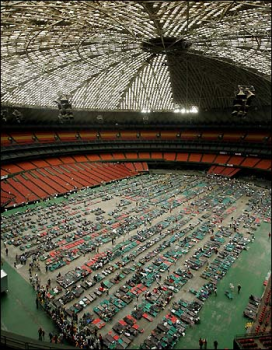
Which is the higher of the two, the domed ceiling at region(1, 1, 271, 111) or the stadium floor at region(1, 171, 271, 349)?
the domed ceiling at region(1, 1, 271, 111)

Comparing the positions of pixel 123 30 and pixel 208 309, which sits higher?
pixel 123 30

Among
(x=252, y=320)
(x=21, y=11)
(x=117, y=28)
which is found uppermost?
(x=117, y=28)

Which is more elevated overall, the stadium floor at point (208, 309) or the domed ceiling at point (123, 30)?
the domed ceiling at point (123, 30)

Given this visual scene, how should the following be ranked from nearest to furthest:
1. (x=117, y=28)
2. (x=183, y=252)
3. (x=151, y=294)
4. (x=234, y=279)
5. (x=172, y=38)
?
(x=151, y=294), (x=234, y=279), (x=183, y=252), (x=117, y=28), (x=172, y=38)

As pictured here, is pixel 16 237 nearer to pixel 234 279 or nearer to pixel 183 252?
pixel 183 252

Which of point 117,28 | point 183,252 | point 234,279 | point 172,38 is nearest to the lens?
point 234,279

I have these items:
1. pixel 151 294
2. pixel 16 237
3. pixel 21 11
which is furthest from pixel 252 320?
pixel 21 11

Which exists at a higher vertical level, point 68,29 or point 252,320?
point 68,29

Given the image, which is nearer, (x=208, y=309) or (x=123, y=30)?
(x=208, y=309)

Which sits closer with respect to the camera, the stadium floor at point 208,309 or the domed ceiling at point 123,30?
the stadium floor at point 208,309

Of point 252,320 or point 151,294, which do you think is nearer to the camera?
point 252,320

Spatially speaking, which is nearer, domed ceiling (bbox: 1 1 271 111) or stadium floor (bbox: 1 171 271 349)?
stadium floor (bbox: 1 171 271 349)
